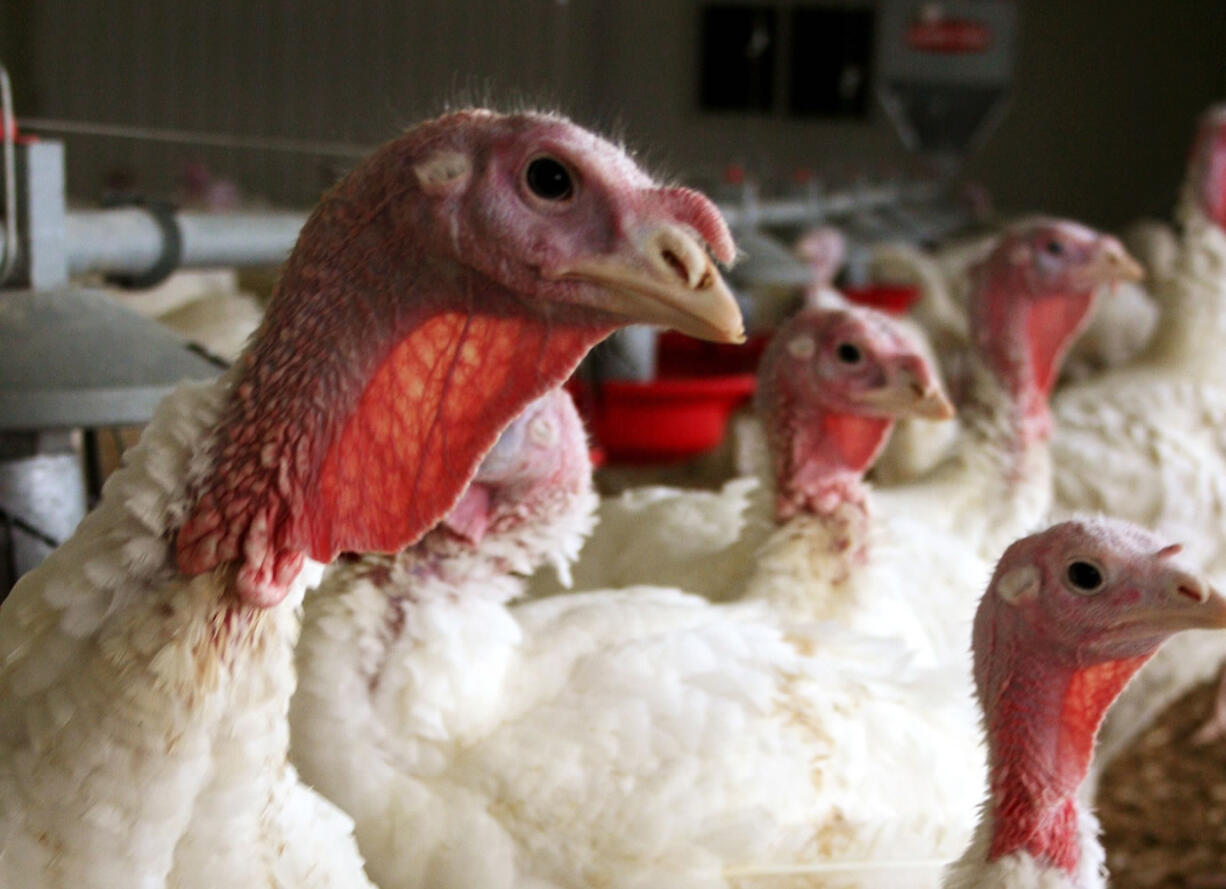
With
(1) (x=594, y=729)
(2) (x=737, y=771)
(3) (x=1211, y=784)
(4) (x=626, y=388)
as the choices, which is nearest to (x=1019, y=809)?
(2) (x=737, y=771)

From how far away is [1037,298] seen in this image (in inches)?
123

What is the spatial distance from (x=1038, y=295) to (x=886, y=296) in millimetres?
2137

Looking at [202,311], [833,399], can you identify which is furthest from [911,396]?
[202,311]

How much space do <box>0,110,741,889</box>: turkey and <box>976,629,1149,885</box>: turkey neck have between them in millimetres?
641

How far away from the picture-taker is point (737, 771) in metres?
1.60

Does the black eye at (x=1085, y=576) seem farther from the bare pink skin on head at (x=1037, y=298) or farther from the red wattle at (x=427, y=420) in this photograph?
the bare pink skin on head at (x=1037, y=298)

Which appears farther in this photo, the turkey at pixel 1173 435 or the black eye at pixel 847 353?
the turkey at pixel 1173 435

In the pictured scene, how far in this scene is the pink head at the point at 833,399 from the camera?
225 centimetres

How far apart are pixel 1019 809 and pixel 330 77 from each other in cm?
649

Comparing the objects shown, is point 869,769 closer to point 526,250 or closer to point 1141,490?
point 526,250

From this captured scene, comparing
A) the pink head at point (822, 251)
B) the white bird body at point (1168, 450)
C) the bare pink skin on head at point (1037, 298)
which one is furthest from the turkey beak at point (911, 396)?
the pink head at point (822, 251)

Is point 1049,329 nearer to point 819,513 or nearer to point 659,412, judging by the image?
point 659,412

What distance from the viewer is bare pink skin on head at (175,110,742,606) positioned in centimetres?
96

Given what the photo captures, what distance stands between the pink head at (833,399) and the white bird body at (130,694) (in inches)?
54.6
